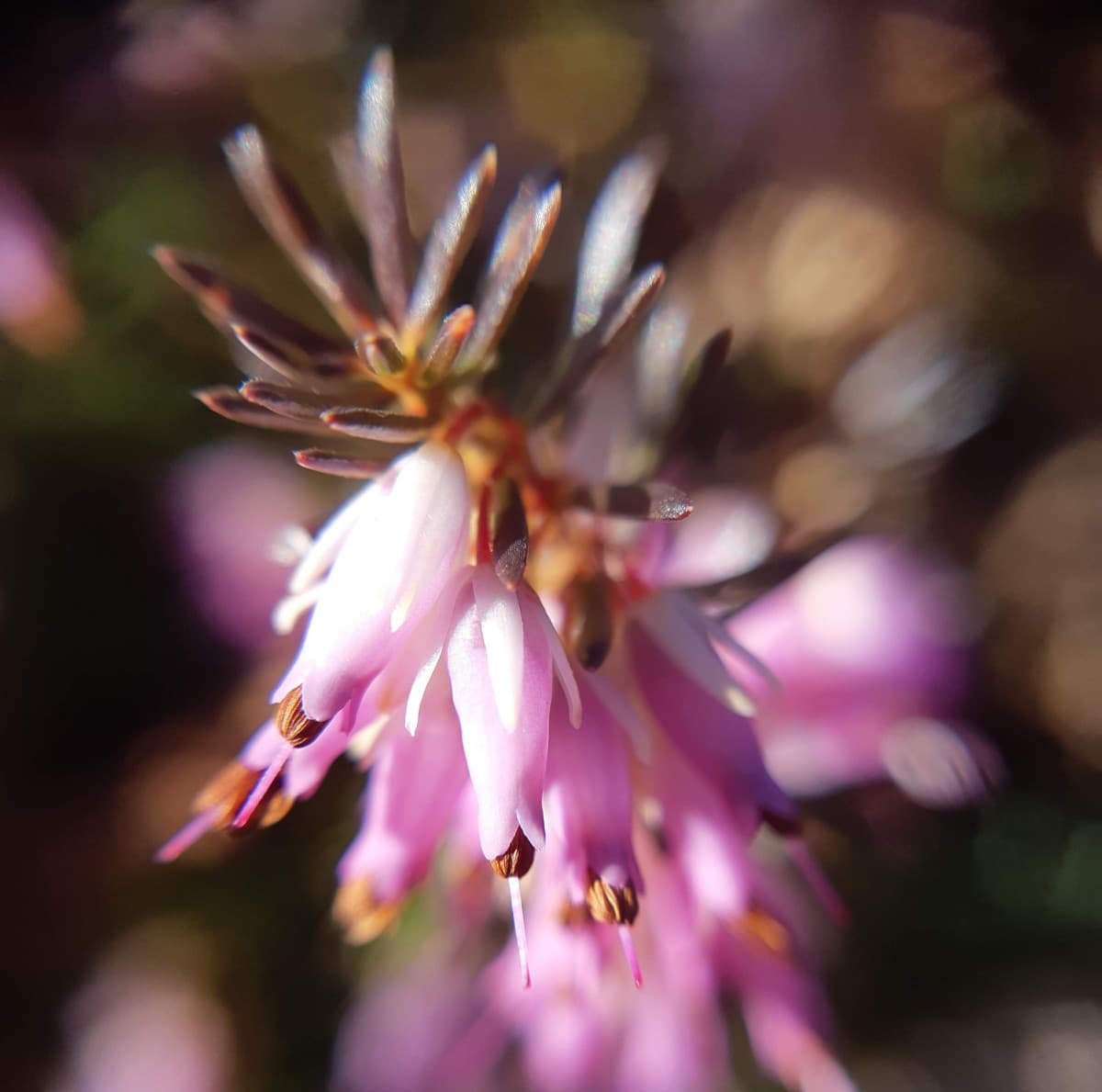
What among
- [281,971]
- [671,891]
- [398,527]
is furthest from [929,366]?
[281,971]

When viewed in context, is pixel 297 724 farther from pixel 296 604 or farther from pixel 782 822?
pixel 782 822

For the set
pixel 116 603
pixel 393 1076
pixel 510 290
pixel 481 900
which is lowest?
pixel 393 1076

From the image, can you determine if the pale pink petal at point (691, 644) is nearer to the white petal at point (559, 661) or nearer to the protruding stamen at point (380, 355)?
the white petal at point (559, 661)

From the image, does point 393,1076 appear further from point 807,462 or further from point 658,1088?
point 807,462

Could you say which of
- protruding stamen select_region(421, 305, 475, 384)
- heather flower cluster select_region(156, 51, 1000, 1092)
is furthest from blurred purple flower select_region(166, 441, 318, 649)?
protruding stamen select_region(421, 305, 475, 384)

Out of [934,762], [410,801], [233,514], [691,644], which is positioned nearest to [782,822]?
[691,644]

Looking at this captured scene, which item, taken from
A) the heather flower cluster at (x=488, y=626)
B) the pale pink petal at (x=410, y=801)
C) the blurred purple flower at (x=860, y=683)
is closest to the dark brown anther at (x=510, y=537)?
the heather flower cluster at (x=488, y=626)
